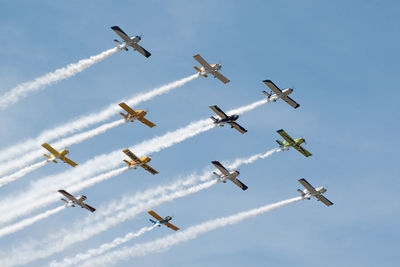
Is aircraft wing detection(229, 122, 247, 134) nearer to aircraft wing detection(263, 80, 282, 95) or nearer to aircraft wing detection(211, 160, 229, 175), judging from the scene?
aircraft wing detection(211, 160, 229, 175)

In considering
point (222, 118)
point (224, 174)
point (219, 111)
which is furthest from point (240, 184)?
point (219, 111)

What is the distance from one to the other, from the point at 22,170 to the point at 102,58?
22.3 metres

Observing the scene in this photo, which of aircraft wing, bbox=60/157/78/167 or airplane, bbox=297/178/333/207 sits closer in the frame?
aircraft wing, bbox=60/157/78/167

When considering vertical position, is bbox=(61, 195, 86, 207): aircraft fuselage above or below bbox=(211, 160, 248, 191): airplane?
below

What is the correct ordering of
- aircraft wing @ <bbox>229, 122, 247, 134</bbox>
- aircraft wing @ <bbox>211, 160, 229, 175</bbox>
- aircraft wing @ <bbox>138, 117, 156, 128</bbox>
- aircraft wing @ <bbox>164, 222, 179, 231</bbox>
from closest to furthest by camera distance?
aircraft wing @ <bbox>211, 160, 229, 175</bbox> < aircraft wing @ <bbox>138, 117, 156, 128</bbox> < aircraft wing @ <bbox>229, 122, 247, 134</bbox> < aircraft wing @ <bbox>164, 222, 179, 231</bbox>

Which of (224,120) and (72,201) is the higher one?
(224,120)

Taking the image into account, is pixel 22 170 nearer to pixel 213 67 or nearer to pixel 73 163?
pixel 73 163

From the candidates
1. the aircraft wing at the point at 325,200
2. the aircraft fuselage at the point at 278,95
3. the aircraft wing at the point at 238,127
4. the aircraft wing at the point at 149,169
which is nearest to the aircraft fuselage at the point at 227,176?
the aircraft wing at the point at 238,127

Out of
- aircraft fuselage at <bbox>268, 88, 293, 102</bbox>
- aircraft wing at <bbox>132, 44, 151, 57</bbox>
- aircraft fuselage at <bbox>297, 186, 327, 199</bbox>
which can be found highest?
aircraft wing at <bbox>132, 44, 151, 57</bbox>

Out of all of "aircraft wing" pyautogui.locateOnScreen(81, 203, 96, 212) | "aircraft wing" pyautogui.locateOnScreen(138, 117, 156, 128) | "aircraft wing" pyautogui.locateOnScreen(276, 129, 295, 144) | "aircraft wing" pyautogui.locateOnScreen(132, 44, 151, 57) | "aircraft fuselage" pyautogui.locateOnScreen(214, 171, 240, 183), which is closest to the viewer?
"aircraft wing" pyautogui.locateOnScreen(132, 44, 151, 57)

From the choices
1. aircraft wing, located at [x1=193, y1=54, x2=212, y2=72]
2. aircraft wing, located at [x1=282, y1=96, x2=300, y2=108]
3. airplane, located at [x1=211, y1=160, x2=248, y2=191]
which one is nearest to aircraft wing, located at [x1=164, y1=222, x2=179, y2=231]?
airplane, located at [x1=211, y1=160, x2=248, y2=191]

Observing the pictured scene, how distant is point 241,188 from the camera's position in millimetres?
106875

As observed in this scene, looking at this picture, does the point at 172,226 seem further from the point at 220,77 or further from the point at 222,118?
the point at 220,77

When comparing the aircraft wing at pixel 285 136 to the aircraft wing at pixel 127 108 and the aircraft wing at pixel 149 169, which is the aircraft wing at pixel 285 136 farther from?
the aircraft wing at pixel 127 108
